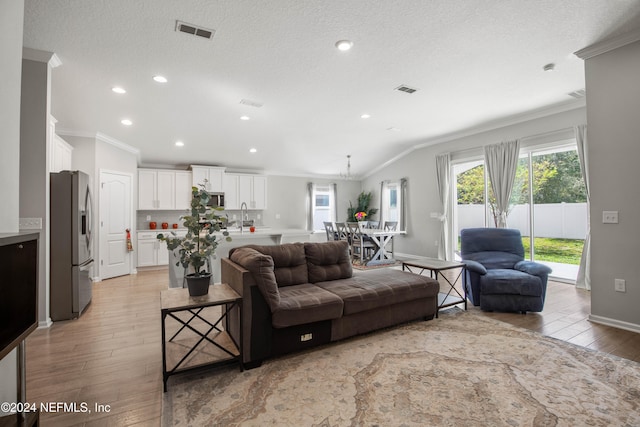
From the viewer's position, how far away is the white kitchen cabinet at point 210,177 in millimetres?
7145

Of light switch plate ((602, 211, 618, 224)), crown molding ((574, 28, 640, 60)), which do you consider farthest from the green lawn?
crown molding ((574, 28, 640, 60))

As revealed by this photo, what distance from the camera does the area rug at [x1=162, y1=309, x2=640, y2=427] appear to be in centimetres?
175

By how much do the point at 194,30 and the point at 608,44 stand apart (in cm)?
412

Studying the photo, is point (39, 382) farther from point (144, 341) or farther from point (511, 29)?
point (511, 29)

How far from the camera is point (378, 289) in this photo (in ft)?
9.57

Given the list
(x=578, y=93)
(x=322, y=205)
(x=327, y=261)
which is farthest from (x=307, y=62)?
(x=322, y=205)

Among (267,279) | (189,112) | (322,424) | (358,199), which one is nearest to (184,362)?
(267,279)

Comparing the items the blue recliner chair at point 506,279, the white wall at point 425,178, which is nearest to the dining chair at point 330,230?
the white wall at point 425,178

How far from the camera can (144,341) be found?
2.87m

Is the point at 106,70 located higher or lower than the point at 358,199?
higher

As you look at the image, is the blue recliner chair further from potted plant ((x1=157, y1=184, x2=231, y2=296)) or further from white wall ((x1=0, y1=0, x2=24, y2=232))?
white wall ((x1=0, y1=0, x2=24, y2=232))

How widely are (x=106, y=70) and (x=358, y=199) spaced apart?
7.21 meters

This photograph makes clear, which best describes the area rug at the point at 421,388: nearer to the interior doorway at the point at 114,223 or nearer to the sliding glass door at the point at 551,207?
the sliding glass door at the point at 551,207

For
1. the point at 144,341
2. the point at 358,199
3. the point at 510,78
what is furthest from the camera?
the point at 358,199
